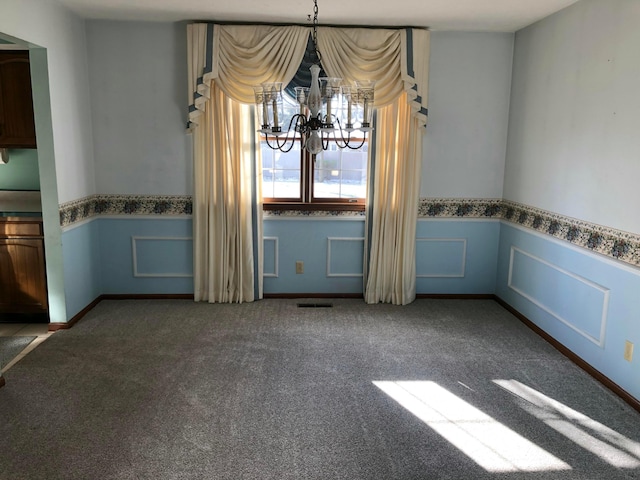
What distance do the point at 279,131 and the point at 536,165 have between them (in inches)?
107

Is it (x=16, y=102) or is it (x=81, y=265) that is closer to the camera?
(x=16, y=102)

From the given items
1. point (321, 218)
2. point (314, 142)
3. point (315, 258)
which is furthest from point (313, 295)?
point (314, 142)

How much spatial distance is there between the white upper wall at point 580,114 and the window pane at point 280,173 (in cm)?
206

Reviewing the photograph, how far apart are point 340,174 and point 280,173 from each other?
1.92 feet

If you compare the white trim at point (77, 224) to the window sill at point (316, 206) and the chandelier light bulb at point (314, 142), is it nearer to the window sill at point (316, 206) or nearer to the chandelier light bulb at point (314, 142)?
the window sill at point (316, 206)

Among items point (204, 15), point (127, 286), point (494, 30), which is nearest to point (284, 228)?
point (127, 286)

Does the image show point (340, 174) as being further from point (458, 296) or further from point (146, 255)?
point (146, 255)

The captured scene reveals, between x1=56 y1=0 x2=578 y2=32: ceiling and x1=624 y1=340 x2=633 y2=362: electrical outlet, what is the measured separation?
2.46 meters

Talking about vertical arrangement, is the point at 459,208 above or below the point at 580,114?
below

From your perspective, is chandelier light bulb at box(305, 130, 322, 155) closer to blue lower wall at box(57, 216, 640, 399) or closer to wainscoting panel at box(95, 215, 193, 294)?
blue lower wall at box(57, 216, 640, 399)

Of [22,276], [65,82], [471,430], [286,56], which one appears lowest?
[471,430]

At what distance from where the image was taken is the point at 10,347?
396cm

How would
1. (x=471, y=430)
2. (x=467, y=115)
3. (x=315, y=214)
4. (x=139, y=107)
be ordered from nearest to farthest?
(x=471, y=430), (x=139, y=107), (x=467, y=115), (x=315, y=214)

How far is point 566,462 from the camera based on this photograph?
2627 mm
